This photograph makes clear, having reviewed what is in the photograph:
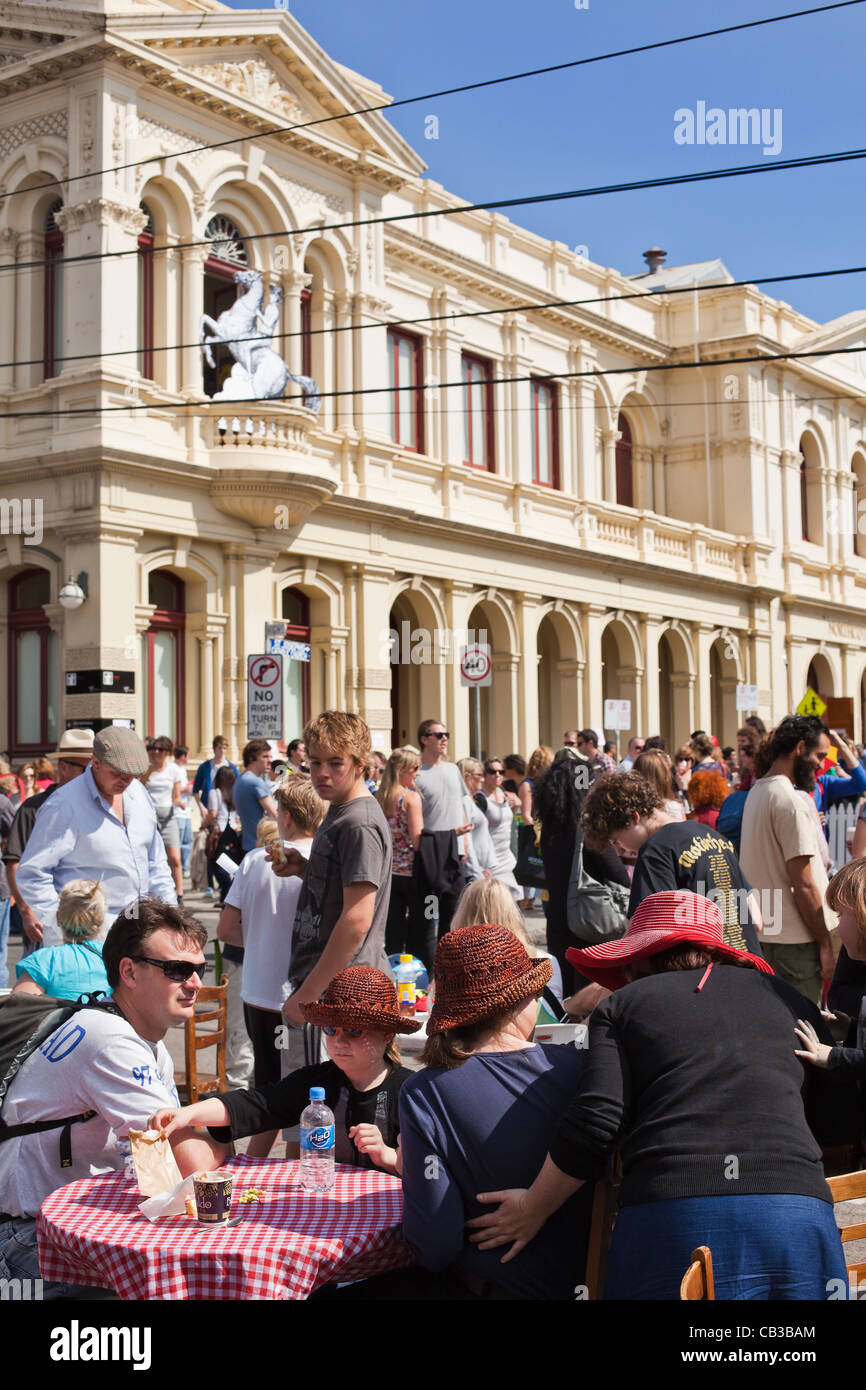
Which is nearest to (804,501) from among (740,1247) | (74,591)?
(74,591)

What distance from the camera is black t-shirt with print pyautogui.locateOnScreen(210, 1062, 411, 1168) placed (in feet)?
15.3

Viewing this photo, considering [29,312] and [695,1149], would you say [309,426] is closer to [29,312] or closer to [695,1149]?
[29,312]

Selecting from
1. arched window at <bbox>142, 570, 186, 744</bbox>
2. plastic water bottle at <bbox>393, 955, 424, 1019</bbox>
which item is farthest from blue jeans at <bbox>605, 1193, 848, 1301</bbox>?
arched window at <bbox>142, 570, 186, 744</bbox>

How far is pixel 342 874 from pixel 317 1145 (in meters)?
1.61

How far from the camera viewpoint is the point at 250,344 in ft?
72.8

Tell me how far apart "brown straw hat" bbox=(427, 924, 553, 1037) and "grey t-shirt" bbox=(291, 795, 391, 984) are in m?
1.79

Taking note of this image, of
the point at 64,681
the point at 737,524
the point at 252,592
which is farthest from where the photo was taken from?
the point at 737,524

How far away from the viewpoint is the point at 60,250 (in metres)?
21.1

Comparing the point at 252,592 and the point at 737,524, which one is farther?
the point at 737,524

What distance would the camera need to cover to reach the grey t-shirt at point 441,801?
10578mm
